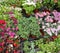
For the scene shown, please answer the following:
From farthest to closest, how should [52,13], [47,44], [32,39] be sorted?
[52,13] < [32,39] < [47,44]

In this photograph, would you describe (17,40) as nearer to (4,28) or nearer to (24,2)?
A: (4,28)

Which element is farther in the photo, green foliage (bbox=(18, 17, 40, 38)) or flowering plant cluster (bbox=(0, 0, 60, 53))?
green foliage (bbox=(18, 17, 40, 38))

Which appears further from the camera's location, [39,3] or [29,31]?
[39,3]

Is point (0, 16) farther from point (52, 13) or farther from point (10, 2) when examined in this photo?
point (52, 13)

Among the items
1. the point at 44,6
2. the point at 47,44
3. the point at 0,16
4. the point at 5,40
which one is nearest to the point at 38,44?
the point at 47,44

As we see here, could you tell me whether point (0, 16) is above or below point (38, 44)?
above

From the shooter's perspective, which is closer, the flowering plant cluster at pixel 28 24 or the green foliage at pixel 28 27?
the flowering plant cluster at pixel 28 24

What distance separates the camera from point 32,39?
17.9ft

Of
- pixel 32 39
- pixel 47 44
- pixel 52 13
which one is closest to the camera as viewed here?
pixel 47 44

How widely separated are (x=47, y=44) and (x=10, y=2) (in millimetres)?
1821

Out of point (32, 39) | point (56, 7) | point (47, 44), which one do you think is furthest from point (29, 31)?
point (56, 7)

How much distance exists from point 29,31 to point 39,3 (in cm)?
111

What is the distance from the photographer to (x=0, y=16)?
5559 mm

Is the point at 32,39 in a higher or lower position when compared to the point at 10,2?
lower
